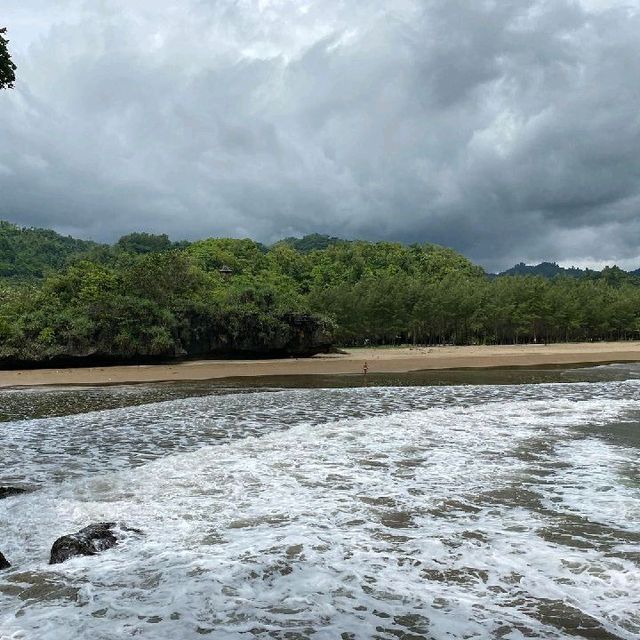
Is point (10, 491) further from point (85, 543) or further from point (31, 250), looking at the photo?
point (31, 250)

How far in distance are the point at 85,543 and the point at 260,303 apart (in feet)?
128

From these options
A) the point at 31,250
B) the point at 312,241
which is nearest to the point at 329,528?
the point at 31,250

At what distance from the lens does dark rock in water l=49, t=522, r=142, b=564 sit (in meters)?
6.00

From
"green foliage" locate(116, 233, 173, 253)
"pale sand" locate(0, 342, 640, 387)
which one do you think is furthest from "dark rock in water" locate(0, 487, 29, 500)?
"green foliage" locate(116, 233, 173, 253)

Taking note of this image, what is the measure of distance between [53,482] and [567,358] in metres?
45.8

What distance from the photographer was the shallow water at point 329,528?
477 centimetres

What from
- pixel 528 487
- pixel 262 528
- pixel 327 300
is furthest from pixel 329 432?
pixel 327 300

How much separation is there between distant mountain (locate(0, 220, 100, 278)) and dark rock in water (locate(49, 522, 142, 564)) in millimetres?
100854

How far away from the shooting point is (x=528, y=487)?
8.59 metres

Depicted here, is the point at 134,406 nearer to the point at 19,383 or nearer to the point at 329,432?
the point at 329,432

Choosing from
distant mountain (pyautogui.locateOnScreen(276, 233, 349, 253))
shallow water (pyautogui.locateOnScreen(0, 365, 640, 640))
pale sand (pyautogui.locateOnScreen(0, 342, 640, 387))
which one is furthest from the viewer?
distant mountain (pyautogui.locateOnScreen(276, 233, 349, 253))

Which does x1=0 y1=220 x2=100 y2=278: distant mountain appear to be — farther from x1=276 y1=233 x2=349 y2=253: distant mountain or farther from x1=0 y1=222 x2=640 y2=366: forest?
x1=276 y1=233 x2=349 y2=253: distant mountain

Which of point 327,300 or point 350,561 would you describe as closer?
point 350,561

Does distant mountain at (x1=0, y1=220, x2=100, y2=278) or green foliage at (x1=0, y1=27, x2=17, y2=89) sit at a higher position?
distant mountain at (x1=0, y1=220, x2=100, y2=278)
